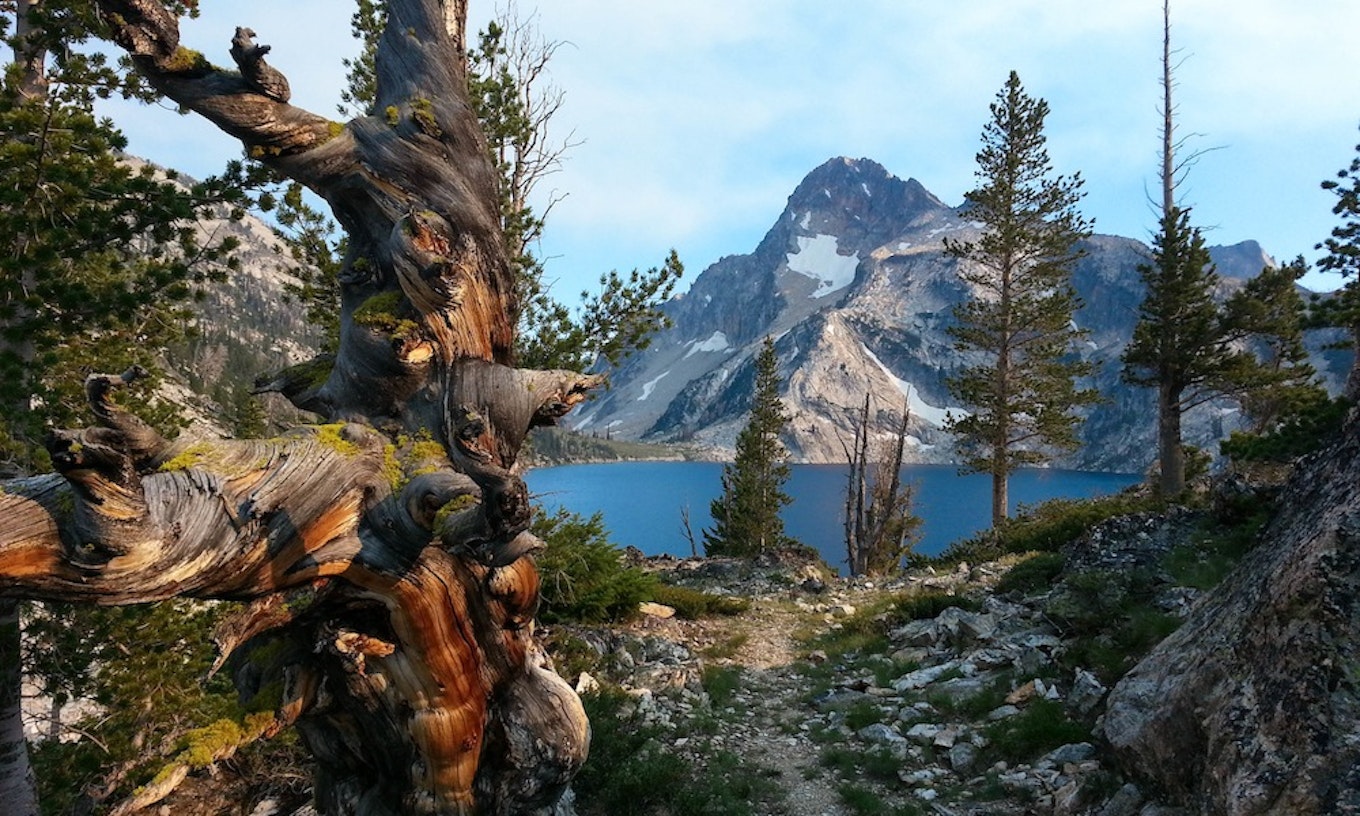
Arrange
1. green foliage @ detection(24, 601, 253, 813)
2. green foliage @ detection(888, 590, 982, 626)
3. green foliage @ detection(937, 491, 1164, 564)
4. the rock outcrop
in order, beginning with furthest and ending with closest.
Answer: green foliage @ detection(937, 491, 1164, 564), green foliage @ detection(888, 590, 982, 626), green foliage @ detection(24, 601, 253, 813), the rock outcrop

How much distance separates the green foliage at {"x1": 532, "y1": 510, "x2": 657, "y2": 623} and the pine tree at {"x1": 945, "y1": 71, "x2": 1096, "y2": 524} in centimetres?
1678

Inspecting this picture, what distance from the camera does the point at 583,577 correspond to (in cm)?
1149

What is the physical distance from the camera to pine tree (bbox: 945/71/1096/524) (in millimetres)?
24734

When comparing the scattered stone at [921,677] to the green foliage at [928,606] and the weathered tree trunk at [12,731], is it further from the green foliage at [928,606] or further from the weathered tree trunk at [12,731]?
the weathered tree trunk at [12,731]

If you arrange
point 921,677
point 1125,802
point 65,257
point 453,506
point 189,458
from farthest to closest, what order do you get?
point 921,677 < point 65,257 < point 1125,802 < point 453,506 < point 189,458

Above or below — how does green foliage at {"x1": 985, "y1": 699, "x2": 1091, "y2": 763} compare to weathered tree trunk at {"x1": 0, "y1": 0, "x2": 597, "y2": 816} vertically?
below

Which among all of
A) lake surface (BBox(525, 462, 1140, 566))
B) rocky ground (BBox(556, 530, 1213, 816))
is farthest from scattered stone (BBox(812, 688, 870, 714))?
lake surface (BBox(525, 462, 1140, 566))

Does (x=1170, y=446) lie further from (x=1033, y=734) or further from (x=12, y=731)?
(x=12, y=731)

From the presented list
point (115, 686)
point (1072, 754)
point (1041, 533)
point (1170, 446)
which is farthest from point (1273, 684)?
point (1170, 446)

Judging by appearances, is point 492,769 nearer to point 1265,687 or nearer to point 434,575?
point 434,575

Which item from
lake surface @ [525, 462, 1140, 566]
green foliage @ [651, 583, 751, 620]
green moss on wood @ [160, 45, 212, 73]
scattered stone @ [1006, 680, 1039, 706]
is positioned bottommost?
lake surface @ [525, 462, 1140, 566]

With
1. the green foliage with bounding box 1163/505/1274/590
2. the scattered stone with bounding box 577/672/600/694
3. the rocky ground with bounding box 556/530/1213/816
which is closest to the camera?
the rocky ground with bounding box 556/530/1213/816

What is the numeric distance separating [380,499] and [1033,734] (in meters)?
6.08

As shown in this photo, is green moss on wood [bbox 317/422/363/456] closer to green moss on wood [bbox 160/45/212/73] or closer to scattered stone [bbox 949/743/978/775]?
green moss on wood [bbox 160/45/212/73]
